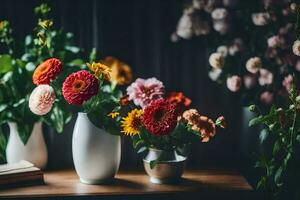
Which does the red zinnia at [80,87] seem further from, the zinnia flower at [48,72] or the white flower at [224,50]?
the white flower at [224,50]

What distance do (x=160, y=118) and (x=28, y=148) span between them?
0.56 metres

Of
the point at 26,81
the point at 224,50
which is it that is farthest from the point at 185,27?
the point at 26,81

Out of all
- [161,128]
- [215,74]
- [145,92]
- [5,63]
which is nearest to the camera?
[161,128]

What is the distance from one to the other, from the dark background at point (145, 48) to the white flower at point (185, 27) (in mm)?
66

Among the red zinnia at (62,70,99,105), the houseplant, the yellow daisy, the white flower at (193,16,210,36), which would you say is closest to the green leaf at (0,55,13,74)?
the houseplant

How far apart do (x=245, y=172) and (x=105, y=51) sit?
744 mm

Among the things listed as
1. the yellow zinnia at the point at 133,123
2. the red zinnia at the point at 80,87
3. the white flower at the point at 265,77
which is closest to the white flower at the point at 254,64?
the white flower at the point at 265,77

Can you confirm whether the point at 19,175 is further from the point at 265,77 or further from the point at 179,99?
the point at 265,77

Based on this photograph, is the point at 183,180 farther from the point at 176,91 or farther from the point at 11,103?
the point at 11,103

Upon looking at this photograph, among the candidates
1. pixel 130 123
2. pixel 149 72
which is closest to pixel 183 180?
pixel 130 123

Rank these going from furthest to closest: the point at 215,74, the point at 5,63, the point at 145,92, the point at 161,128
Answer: the point at 215,74, the point at 5,63, the point at 145,92, the point at 161,128

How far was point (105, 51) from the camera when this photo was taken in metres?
2.07

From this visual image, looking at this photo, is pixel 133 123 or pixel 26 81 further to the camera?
pixel 26 81

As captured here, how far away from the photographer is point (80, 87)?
166 centimetres
